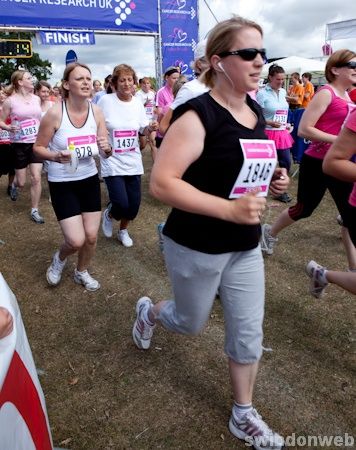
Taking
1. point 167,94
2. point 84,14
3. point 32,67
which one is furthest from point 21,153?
point 32,67

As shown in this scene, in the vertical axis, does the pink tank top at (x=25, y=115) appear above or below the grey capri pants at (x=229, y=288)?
above

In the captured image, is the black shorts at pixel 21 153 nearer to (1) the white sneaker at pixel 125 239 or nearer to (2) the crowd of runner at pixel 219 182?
(1) the white sneaker at pixel 125 239

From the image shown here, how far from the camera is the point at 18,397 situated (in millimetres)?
1155

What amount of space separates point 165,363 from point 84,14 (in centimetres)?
1190

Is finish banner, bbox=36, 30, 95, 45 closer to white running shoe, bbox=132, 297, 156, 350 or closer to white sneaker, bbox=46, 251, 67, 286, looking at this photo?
white sneaker, bbox=46, 251, 67, 286

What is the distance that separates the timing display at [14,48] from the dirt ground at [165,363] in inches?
446

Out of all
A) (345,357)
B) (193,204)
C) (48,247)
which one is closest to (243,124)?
(193,204)

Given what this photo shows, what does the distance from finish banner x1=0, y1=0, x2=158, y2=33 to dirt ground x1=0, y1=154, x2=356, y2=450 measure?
31.6ft

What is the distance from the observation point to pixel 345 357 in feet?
8.71

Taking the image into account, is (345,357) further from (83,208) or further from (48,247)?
(48,247)

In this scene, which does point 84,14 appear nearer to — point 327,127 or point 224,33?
point 327,127

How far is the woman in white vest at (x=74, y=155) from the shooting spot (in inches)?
128

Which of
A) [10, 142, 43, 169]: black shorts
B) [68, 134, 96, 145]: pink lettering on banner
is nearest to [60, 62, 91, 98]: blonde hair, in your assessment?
[68, 134, 96, 145]: pink lettering on banner

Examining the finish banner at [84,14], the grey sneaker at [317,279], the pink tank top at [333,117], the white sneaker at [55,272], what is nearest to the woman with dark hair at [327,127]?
the pink tank top at [333,117]
